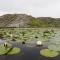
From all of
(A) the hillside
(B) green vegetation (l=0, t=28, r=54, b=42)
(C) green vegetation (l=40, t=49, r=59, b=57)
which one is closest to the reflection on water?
(C) green vegetation (l=40, t=49, r=59, b=57)

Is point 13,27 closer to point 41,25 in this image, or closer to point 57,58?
point 41,25

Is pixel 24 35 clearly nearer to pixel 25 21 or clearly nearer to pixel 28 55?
pixel 28 55

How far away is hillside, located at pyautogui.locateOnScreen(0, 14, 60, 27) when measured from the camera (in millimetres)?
7628

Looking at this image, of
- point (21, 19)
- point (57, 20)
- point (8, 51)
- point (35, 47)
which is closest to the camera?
point (8, 51)

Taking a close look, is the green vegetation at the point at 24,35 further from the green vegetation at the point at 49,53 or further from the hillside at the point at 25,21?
the hillside at the point at 25,21

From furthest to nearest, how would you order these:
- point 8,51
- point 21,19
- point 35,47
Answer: point 21,19 < point 35,47 < point 8,51

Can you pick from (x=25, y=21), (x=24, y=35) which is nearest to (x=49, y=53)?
(x=24, y=35)

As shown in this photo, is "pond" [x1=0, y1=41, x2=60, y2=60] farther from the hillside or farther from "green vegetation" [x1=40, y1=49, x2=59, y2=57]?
the hillside

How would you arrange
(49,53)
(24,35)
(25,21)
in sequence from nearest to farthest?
1. (49,53)
2. (24,35)
3. (25,21)

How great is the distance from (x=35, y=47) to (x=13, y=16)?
4.41m

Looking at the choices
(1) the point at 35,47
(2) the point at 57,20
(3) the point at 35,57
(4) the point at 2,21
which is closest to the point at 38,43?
(1) the point at 35,47

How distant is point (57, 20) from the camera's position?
751 cm

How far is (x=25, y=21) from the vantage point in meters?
7.90

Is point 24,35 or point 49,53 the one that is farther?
point 24,35
